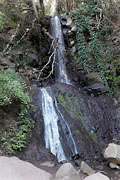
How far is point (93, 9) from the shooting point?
9.20 metres

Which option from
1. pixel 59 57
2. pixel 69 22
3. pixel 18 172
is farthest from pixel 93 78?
pixel 18 172

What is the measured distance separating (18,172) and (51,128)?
96.8 inches

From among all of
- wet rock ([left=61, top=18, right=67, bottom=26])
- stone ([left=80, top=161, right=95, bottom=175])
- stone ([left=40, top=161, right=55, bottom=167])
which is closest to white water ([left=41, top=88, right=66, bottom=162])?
stone ([left=40, top=161, right=55, bottom=167])

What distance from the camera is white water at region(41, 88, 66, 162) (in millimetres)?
5180

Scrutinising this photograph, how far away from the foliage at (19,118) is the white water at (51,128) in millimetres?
635

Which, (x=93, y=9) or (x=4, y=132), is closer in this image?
(x=4, y=132)

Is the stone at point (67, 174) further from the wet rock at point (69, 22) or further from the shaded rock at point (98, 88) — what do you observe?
the wet rock at point (69, 22)

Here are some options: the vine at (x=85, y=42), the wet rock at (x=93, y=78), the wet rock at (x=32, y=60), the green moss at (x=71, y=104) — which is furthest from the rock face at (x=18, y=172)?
the vine at (x=85, y=42)

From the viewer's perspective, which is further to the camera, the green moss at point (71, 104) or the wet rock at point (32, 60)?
the wet rock at point (32, 60)

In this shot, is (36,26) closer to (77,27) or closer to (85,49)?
(77,27)

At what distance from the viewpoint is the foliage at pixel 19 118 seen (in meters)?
4.69

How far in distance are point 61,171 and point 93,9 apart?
866cm

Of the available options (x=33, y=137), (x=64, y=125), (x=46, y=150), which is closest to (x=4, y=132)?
(x=33, y=137)

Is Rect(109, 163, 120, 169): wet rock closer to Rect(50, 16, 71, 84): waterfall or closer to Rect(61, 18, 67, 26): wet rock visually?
Rect(50, 16, 71, 84): waterfall
